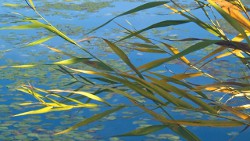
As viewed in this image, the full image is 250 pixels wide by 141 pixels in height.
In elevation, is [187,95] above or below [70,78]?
above

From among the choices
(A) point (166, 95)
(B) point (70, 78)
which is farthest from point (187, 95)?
(B) point (70, 78)

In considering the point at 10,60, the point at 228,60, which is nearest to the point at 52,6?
the point at 10,60

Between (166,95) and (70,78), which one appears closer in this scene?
(166,95)

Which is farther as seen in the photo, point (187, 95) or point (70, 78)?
point (70, 78)

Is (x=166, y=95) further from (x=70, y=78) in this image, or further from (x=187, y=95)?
(x=70, y=78)

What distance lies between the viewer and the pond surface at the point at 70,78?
326cm

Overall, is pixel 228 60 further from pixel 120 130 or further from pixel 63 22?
pixel 63 22

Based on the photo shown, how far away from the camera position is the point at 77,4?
27.3 feet

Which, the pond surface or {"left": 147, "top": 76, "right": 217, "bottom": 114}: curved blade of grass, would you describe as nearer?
{"left": 147, "top": 76, "right": 217, "bottom": 114}: curved blade of grass

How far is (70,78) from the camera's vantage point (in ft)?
14.3

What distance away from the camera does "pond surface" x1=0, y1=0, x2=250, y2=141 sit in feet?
10.7

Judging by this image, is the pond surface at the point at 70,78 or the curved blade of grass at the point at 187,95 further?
the pond surface at the point at 70,78

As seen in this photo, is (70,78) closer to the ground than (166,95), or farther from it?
closer to the ground

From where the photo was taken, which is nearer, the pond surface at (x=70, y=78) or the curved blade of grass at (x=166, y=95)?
the curved blade of grass at (x=166, y=95)
